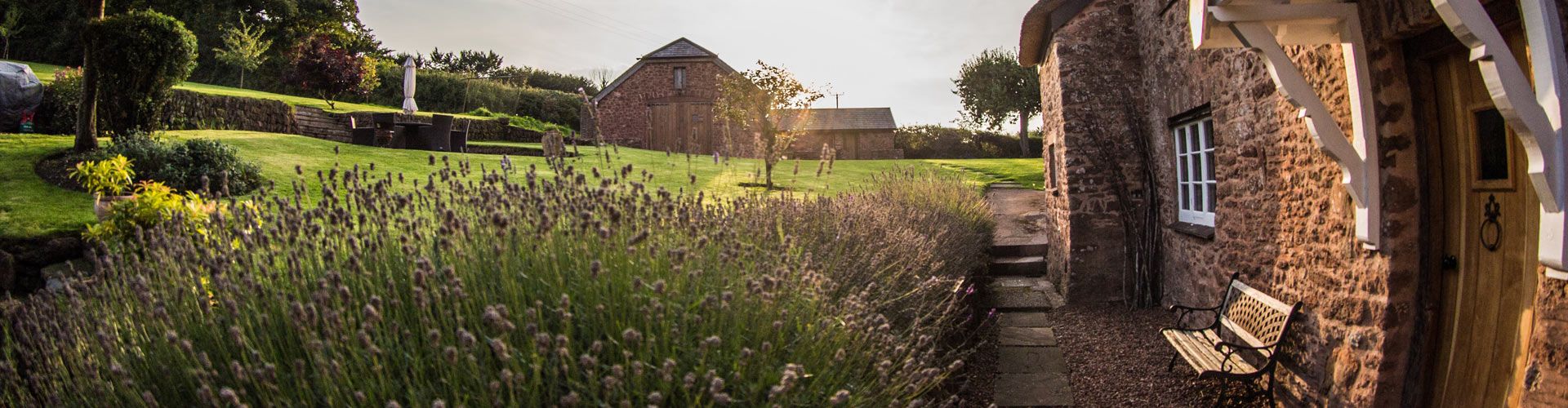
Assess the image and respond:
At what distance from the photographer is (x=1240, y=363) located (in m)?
4.58

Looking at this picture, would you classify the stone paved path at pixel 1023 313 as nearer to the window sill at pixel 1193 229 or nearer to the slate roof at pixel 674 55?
the window sill at pixel 1193 229

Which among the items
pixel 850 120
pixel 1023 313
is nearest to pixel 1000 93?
pixel 850 120

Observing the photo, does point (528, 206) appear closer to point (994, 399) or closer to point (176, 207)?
point (994, 399)

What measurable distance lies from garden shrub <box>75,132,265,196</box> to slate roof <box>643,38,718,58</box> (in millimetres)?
19584

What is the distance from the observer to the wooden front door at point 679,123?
28.7 meters

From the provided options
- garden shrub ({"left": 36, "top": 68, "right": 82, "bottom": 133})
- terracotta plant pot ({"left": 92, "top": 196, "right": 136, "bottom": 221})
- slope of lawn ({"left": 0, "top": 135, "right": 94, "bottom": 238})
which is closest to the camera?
terracotta plant pot ({"left": 92, "top": 196, "right": 136, "bottom": 221})

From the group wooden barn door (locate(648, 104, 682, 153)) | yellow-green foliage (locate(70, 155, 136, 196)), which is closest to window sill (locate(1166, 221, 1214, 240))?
yellow-green foliage (locate(70, 155, 136, 196))

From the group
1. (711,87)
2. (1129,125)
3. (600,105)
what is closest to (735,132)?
(711,87)

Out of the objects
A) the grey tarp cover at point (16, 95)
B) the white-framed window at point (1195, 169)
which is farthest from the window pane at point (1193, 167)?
the grey tarp cover at point (16, 95)

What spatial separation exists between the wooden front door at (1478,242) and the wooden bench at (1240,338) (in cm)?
89

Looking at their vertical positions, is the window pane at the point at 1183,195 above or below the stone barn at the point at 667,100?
below

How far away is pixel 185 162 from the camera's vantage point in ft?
29.4

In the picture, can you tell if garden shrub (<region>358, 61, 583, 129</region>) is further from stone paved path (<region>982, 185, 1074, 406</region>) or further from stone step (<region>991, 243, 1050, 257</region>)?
stone step (<region>991, 243, 1050, 257</region>)

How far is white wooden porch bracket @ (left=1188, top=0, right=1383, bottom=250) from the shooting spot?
11.6ft
